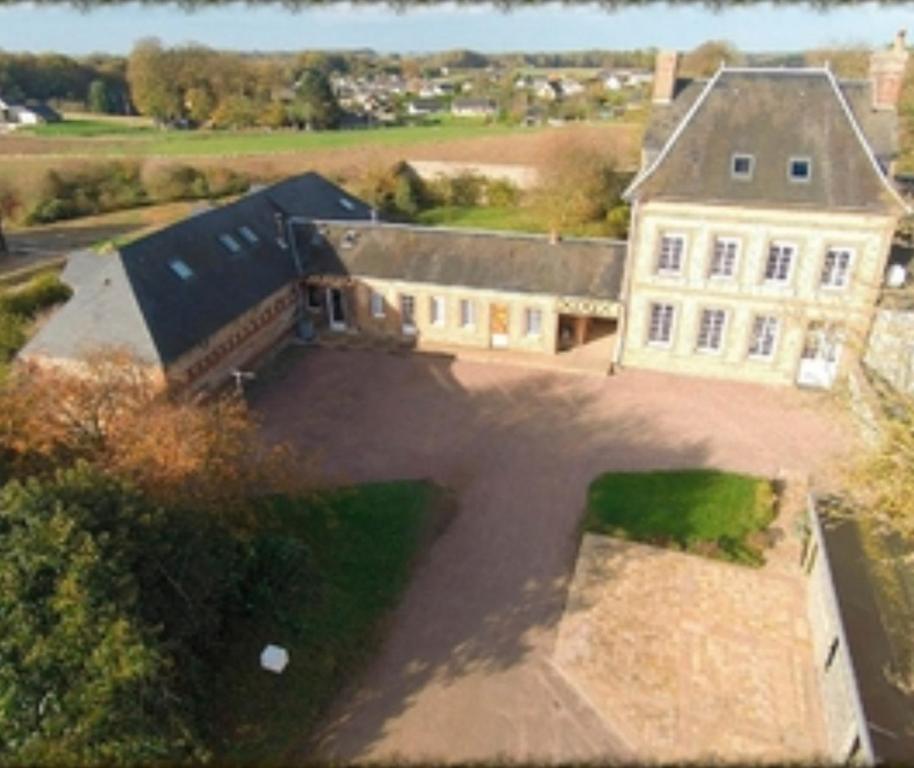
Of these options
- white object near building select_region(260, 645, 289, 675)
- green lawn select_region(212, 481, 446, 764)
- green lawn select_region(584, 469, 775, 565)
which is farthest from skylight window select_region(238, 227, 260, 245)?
white object near building select_region(260, 645, 289, 675)

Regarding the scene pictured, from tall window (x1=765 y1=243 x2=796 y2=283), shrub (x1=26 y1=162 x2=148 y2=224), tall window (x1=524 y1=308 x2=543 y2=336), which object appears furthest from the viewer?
shrub (x1=26 y1=162 x2=148 y2=224)

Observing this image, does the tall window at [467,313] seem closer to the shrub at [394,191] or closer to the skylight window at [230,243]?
the skylight window at [230,243]

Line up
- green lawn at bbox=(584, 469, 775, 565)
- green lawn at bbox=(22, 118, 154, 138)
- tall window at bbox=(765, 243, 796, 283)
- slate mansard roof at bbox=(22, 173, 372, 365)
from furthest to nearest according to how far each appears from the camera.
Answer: green lawn at bbox=(22, 118, 154, 138), tall window at bbox=(765, 243, 796, 283), slate mansard roof at bbox=(22, 173, 372, 365), green lawn at bbox=(584, 469, 775, 565)

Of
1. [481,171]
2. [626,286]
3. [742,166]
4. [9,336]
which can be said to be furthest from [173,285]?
[481,171]

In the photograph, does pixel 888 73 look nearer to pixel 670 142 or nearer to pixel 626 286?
pixel 670 142

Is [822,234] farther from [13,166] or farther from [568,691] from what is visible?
[13,166]

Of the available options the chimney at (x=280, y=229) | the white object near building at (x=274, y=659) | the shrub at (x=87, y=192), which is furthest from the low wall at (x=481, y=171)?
the white object near building at (x=274, y=659)

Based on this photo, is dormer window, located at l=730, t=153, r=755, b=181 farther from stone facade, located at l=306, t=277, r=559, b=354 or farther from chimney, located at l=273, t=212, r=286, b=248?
chimney, located at l=273, t=212, r=286, b=248
